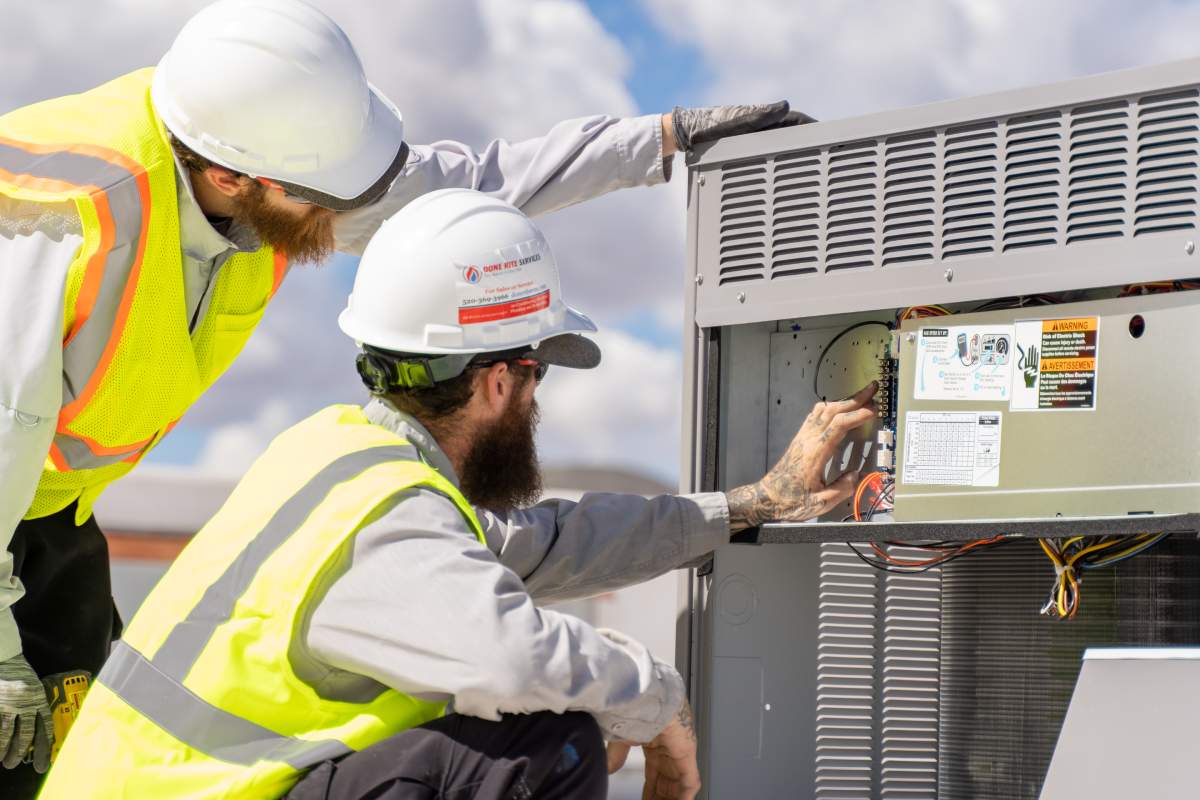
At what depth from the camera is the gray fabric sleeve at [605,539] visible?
2.27 meters

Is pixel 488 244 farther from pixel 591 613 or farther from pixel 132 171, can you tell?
pixel 591 613

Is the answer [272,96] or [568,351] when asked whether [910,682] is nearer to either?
[568,351]

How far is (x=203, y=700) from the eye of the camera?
1585 millimetres

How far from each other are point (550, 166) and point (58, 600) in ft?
3.77

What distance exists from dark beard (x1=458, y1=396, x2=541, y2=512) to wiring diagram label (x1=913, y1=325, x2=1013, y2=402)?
2.00 ft

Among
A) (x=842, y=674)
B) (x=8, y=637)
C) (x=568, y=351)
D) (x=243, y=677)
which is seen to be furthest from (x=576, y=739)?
(x=8, y=637)

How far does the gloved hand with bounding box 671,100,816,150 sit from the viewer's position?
233 cm

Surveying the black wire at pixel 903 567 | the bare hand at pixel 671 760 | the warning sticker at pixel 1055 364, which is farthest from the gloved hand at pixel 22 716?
the warning sticker at pixel 1055 364

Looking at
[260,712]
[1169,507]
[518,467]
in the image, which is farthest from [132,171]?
[1169,507]

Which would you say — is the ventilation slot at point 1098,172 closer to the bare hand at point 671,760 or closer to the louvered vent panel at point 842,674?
the louvered vent panel at point 842,674

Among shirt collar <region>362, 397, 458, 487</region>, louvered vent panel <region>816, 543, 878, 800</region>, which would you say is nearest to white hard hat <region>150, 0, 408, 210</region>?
shirt collar <region>362, 397, 458, 487</region>

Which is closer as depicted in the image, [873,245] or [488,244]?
[488,244]

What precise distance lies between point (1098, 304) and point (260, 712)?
4.12 ft

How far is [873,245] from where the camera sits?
219 centimetres
